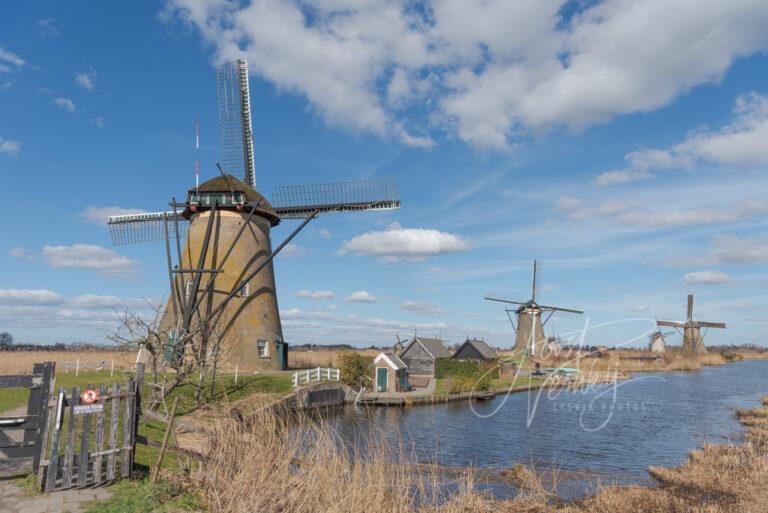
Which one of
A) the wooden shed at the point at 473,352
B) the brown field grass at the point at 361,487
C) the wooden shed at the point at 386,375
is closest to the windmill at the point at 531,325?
the wooden shed at the point at 473,352

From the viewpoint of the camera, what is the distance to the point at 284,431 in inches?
355

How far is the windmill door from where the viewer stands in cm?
3125

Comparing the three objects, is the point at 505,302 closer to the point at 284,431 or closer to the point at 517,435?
the point at 517,435

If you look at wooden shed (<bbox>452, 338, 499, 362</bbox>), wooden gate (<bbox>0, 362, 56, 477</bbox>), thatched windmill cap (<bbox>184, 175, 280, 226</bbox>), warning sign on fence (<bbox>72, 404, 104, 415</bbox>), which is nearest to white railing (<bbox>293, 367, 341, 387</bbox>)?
thatched windmill cap (<bbox>184, 175, 280, 226</bbox>)

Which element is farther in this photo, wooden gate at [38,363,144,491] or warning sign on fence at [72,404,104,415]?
warning sign on fence at [72,404,104,415]

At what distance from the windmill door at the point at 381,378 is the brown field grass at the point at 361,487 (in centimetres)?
1905

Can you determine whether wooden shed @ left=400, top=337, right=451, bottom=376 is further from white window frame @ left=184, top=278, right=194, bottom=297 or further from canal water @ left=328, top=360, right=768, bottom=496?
white window frame @ left=184, top=278, right=194, bottom=297

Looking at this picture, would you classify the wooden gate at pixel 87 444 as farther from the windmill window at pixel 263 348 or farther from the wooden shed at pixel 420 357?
the wooden shed at pixel 420 357

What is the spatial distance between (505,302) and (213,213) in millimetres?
37508

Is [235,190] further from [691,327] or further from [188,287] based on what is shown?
[691,327]

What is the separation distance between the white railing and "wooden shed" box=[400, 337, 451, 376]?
39.4ft

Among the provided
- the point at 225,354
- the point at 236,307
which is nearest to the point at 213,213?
the point at 236,307

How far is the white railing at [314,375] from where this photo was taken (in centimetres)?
2462

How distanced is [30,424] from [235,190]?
1936 cm
